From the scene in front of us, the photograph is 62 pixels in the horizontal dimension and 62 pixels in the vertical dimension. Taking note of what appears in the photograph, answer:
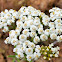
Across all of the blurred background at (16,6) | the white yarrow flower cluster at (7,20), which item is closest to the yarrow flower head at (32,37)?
the white yarrow flower cluster at (7,20)

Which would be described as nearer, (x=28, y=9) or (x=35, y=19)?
(x=35, y=19)

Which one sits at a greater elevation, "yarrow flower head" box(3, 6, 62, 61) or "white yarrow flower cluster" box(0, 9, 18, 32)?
"white yarrow flower cluster" box(0, 9, 18, 32)

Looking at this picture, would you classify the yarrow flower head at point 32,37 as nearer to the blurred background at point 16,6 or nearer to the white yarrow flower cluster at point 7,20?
the white yarrow flower cluster at point 7,20

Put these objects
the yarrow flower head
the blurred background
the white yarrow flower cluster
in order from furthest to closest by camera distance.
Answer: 1. the blurred background
2. the white yarrow flower cluster
3. the yarrow flower head

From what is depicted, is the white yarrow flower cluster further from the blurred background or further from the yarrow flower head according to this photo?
the blurred background

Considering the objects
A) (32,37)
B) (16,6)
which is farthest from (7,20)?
(16,6)

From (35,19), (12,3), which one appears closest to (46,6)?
(12,3)

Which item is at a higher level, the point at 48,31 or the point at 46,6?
the point at 46,6

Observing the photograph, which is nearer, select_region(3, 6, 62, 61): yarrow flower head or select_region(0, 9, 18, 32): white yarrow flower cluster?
select_region(3, 6, 62, 61): yarrow flower head

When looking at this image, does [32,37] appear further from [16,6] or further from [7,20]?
[16,6]

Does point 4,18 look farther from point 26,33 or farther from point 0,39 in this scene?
point 0,39

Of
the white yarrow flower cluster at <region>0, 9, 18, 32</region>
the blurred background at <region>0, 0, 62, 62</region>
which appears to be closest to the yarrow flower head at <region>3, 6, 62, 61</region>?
the white yarrow flower cluster at <region>0, 9, 18, 32</region>
